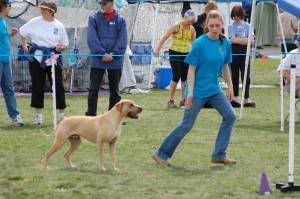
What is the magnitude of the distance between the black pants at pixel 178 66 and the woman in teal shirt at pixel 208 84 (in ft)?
17.7

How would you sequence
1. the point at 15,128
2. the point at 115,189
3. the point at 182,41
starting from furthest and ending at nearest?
the point at 182,41, the point at 15,128, the point at 115,189

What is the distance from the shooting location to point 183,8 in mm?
16938

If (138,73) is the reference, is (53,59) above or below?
above

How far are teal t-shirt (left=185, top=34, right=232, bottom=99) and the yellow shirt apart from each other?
5.53 metres

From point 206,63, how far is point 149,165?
1183 millimetres

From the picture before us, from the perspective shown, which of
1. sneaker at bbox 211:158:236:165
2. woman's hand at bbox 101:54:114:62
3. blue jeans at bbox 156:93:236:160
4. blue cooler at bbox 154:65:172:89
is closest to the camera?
blue jeans at bbox 156:93:236:160

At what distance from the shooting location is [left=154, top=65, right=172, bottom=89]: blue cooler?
56.8 feet

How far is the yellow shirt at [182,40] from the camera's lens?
44.2 feet

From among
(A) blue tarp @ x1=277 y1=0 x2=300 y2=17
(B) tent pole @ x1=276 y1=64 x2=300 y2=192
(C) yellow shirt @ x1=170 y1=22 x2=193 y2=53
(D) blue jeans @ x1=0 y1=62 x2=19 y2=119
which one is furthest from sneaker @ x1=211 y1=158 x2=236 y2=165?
(C) yellow shirt @ x1=170 y1=22 x2=193 y2=53

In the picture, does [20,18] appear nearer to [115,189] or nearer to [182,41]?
[182,41]

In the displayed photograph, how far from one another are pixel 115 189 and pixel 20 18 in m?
10.0

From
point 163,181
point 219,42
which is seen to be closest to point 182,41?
point 219,42

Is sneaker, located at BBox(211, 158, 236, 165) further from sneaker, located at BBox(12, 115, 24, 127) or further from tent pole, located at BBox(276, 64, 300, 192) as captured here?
sneaker, located at BBox(12, 115, 24, 127)

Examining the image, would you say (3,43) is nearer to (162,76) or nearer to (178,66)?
(178,66)
